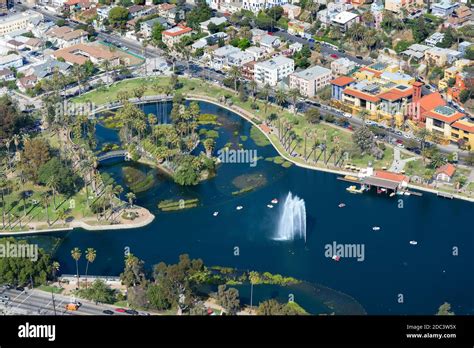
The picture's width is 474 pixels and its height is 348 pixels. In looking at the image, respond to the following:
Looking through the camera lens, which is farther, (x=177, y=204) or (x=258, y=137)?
(x=258, y=137)

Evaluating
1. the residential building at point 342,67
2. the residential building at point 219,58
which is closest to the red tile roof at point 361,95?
the residential building at point 342,67

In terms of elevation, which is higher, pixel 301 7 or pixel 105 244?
pixel 301 7

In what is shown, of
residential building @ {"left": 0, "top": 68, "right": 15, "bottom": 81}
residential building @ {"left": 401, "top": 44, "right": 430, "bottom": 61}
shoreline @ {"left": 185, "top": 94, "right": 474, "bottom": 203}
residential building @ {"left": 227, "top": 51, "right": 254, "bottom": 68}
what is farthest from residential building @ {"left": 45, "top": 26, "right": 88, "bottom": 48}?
residential building @ {"left": 401, "top": 44, "right": 430, "bottom": 61}

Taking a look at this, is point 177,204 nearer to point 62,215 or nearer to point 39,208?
point 62,215

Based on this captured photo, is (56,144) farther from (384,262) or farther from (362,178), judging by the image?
(384,262)

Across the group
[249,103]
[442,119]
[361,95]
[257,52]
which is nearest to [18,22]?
[257,52]
